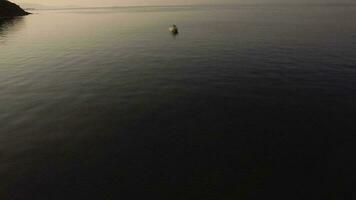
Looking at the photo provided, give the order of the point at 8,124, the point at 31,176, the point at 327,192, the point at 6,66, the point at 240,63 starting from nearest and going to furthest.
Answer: the point at 327,192 → the point at 31,176 → the point at 8,124 → the point at 240,63 → the point at 6,66

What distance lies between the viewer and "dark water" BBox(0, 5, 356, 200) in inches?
661

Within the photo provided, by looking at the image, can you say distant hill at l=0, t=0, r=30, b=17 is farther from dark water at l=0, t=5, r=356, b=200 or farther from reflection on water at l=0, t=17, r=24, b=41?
dark water at l=0, t=5, r=356, b=200

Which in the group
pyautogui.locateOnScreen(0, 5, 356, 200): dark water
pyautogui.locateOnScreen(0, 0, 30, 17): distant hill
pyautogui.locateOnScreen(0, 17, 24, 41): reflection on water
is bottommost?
pyautogui.locateOnScreen(0, 5, 356, 200): dark water

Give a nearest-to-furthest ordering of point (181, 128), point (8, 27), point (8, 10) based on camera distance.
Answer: point (181, 128), point (8, 27), point (8, 10)

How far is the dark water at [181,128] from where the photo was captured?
16.8m

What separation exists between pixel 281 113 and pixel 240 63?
18.5 meters

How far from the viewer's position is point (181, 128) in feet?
76.1

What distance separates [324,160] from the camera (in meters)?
18.5

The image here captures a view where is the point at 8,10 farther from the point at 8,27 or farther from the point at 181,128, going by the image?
the point at 181,128

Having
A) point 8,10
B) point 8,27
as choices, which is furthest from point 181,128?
point 8,10

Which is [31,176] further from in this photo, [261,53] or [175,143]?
[261,53]

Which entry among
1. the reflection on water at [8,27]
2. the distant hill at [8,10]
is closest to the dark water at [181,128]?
the reflection on water at [8,27]

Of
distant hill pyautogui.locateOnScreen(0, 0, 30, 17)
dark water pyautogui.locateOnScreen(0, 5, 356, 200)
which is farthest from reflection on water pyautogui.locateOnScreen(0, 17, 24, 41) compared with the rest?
dark water pyautogui.locateOnScreen(0, 5, 356, 200)

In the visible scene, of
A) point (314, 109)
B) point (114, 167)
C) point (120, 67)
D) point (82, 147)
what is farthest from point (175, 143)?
point (120, 67)
